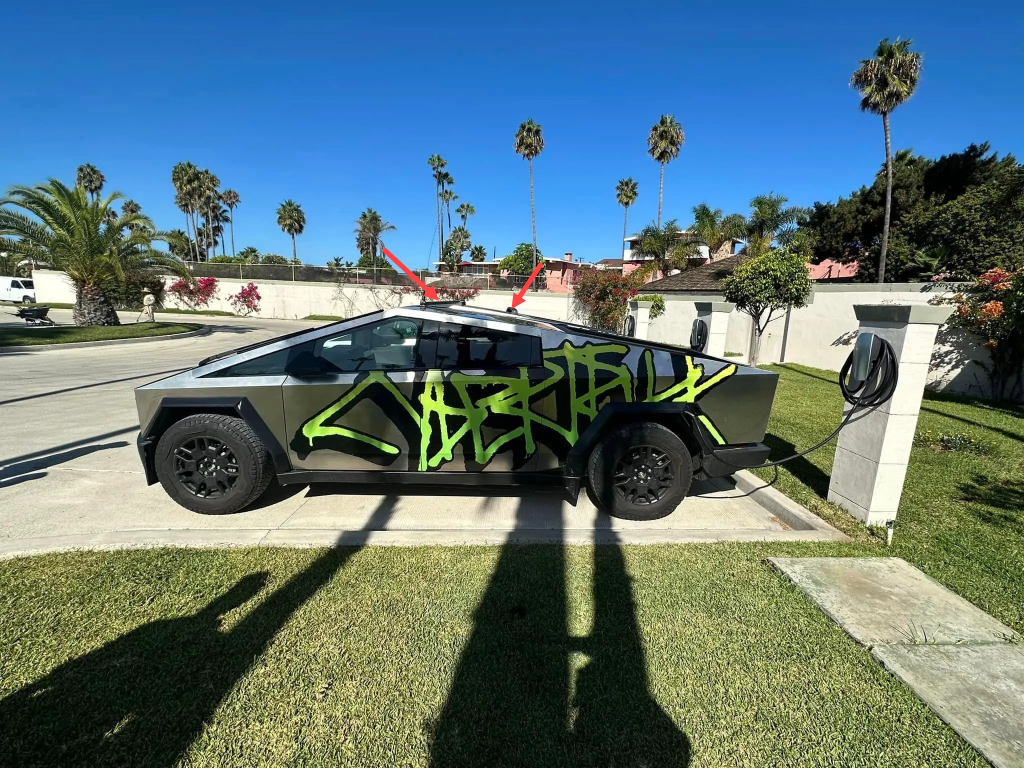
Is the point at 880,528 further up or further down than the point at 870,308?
further down

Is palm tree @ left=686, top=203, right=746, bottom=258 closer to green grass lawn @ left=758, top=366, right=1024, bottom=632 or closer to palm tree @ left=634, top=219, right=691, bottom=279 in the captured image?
palm tree @ left=634, top=219, right=691, bottom=279

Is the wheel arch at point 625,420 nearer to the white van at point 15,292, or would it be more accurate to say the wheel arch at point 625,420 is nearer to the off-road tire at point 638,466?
the off-road tire at point 638,466

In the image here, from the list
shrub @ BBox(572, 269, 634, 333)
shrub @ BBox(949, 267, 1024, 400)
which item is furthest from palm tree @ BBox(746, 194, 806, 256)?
shrub @ BBox(949, 267, 1024, 400)

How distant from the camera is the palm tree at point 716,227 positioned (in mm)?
28781

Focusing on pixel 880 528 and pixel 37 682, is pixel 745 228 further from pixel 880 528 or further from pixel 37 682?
pixel 37 682

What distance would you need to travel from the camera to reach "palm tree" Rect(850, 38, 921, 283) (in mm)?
18891

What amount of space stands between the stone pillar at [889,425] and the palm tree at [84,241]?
18906 mm

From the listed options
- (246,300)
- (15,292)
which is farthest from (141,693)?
(15,292)

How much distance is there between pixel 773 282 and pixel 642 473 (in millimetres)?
11908

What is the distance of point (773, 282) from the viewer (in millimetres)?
12891

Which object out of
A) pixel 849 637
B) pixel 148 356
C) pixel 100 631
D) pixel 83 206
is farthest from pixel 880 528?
pixel 83 206

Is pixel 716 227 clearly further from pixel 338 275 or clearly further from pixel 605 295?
pixel 338 275

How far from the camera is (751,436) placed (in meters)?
3.55

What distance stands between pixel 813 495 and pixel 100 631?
4840 millimetres
